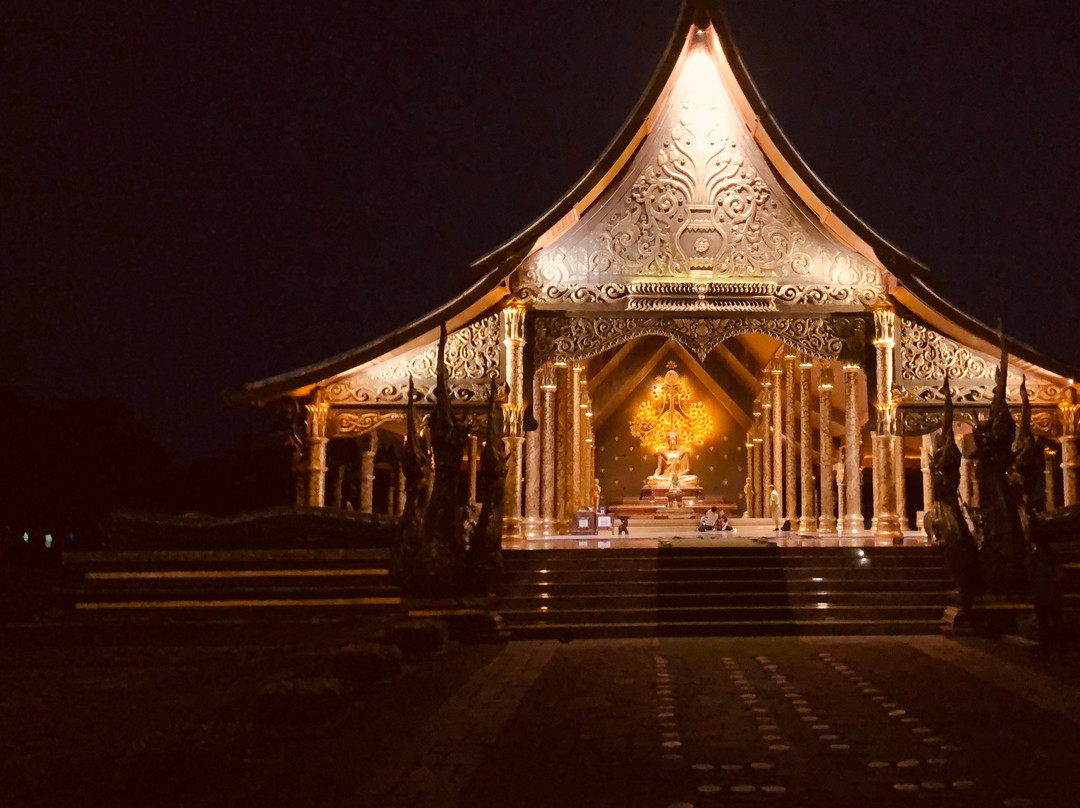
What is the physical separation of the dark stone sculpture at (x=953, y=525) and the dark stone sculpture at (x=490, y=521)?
189 inches

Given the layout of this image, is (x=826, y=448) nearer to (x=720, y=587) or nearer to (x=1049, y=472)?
(x=1049, y=472)

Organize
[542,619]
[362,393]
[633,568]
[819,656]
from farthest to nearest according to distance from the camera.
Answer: [362,393] → [633,568] → [542,619] → [819,656]

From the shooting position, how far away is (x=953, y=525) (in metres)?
10.6

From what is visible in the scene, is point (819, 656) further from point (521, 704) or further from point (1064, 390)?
point (1064, 390)

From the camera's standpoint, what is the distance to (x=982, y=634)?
33.3 ft

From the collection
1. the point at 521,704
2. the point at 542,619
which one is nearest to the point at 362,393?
the point at 542,619

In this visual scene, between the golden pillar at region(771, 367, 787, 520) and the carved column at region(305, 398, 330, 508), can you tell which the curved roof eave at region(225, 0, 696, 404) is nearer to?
the carved column at region(305, 398, 330, 508)

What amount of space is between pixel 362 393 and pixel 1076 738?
1103 cm

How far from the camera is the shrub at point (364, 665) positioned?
290 inches

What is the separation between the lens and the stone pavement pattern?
4449mm

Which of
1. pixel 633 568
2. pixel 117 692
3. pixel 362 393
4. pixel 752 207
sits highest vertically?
pixel 752 207

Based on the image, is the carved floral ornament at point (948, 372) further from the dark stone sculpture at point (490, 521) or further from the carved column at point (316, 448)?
the carved column at point (316, 448)

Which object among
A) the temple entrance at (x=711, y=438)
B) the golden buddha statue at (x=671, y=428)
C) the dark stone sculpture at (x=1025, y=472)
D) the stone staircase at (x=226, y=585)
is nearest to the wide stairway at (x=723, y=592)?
the dark stone sculpture at (x=1025, y=472)

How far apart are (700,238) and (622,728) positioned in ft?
34.5
